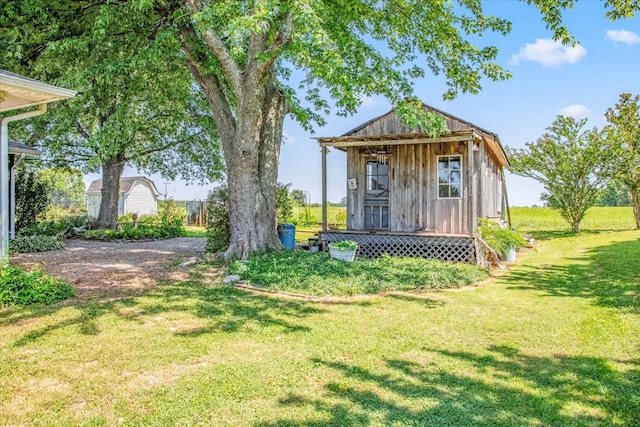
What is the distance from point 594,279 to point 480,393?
6026mm

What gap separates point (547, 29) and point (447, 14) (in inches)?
124

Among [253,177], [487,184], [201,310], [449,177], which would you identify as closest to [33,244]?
[253,177]

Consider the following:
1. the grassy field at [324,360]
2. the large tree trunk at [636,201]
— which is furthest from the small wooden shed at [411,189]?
the large tree trunk at [636,201]

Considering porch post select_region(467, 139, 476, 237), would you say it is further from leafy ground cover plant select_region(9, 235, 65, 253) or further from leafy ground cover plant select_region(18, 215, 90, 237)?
leafy ground cover plant select_region(18, 215, 90, 237)

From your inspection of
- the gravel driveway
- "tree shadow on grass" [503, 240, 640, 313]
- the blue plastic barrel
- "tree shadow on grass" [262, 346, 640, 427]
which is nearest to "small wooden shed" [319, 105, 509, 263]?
the blue plastic barrel

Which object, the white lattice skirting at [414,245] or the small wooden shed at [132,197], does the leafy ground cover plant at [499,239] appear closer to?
the white lattice skirting at [414,245]

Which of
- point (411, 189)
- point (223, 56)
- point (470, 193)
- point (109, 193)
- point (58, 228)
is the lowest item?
point (58, 228)

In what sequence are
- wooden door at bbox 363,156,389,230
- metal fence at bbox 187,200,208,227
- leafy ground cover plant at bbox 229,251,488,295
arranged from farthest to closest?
metal fence at bbox 187,200,208,227 < wooden door at bbox 363,156,389,230 < leafy ground cover plant at bbox 229,251,488,295

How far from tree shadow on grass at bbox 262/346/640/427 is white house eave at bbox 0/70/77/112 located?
5491 mm

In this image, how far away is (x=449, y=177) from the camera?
34.7ft

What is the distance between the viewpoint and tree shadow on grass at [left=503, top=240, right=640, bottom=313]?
20.5 feet

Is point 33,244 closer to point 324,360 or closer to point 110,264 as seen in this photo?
point 110,264

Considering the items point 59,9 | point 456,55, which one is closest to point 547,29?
point 456,55

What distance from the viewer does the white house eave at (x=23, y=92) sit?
5477mm
